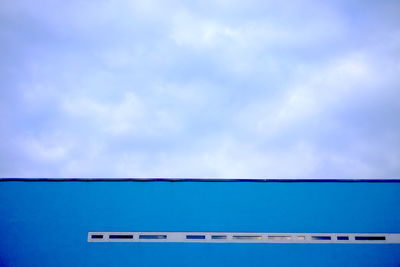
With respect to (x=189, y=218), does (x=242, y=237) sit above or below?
below

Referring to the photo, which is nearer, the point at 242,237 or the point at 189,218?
the point at 242,237

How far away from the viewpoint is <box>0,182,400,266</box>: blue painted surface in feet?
31.0

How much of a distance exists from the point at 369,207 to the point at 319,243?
2232mm

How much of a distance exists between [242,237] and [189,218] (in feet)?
6.24

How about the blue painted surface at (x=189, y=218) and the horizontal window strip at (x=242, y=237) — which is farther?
the horizontal window strip at (x=242, y=237)

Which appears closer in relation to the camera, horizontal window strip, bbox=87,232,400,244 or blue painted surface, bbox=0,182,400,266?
blue painted surface, bbox=0,182,400,266

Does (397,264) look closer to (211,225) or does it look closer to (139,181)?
(211,225)

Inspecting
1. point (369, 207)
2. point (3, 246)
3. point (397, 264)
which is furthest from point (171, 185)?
point (397, 264)

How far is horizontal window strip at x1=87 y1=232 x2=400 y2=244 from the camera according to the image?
9.59 m

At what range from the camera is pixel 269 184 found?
10352 millimetres

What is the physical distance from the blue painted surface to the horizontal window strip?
0.16 meters

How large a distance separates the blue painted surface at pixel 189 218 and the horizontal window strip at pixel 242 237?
156mm

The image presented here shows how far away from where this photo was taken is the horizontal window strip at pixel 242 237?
959cm

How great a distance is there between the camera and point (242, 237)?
9680 mm
